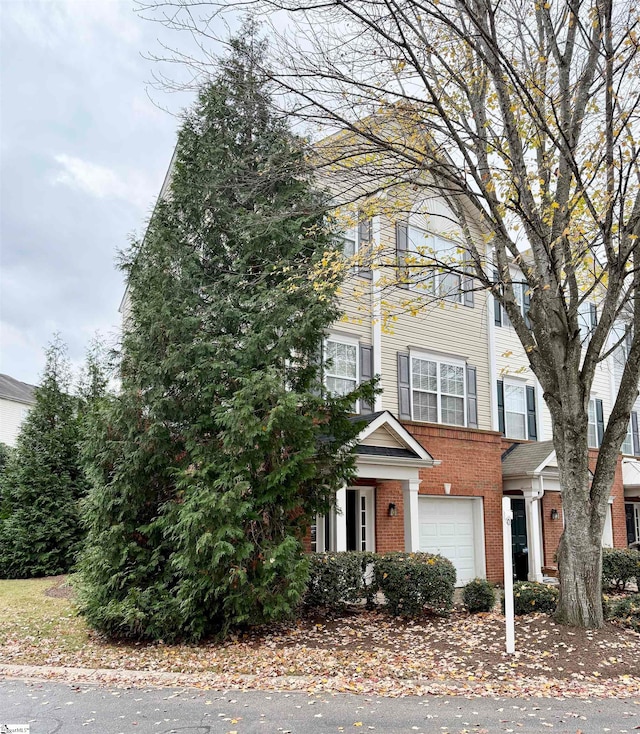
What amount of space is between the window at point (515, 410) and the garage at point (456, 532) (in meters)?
2.80

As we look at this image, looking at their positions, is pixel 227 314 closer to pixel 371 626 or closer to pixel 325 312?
pixel 325 312

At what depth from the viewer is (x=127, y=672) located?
22.1 feet

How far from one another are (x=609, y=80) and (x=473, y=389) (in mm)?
9385

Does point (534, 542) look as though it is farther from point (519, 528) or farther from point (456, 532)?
point (456, 532)

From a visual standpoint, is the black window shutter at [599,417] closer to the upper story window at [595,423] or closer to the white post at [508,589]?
the upper story window at [595,423]

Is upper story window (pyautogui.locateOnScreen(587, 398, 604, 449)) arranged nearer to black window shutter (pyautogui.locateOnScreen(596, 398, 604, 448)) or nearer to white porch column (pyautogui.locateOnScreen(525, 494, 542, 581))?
black window shutter (pyautogui.locateOnScreen(596, 398, 604, 448))

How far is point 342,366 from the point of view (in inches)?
541

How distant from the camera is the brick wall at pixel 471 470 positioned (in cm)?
1427

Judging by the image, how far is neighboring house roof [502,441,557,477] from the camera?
49.9 ft

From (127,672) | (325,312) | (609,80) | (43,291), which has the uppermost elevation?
(43,291)

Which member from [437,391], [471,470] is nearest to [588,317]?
[437,391]

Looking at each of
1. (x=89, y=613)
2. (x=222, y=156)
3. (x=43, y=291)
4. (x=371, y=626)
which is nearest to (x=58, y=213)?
(x=43, y=291)

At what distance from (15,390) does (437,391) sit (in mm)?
29842

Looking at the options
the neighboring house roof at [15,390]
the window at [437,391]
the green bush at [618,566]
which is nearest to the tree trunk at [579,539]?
the green bush at [618,566]
